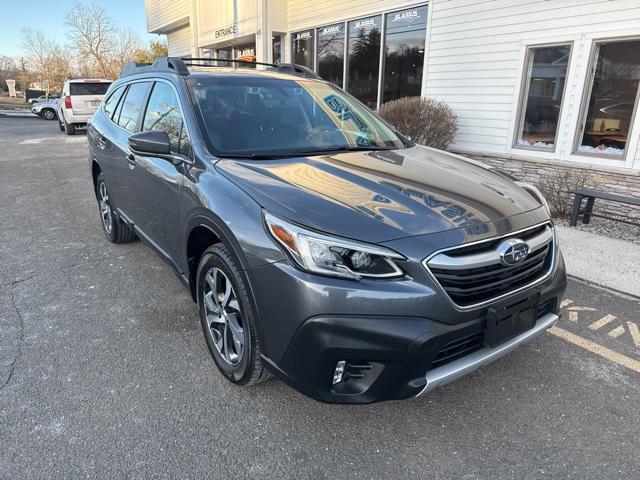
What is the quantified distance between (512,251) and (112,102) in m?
4.38

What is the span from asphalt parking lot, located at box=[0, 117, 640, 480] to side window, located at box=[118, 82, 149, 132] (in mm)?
1541

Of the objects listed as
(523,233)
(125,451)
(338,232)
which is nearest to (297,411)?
(125,451)

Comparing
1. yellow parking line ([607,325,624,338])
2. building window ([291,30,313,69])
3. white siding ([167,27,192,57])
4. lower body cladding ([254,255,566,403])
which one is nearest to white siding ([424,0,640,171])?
yellow parking line ([607,325,624,338])

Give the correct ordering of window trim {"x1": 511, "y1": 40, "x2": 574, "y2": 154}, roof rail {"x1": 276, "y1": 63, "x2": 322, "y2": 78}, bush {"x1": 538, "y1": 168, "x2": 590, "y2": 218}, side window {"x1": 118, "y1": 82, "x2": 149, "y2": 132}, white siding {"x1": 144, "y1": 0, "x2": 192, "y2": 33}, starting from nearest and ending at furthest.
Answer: side window {"x1": 118, "y1": 82, "x2": 149, "y2": 132} → roof rail {"x1": 276, "y1": 63, "x2": 322, "y2": 78} → bush {"x1": 538, "y1": 168, "x2": 590, "y2": 218} → window trim {"x1": 511, "y1": 40, "x2": 574, "y2": 154} → white siding {"x1": 144, "y1": 0, "x2": 192, "y2": 33}

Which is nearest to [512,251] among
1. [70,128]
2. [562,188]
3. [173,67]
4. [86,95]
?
[173,67]

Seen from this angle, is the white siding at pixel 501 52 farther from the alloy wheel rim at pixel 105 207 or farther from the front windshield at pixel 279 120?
the alloy wheel rim at pixel 105 207

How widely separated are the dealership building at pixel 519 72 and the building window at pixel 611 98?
0.05 feet

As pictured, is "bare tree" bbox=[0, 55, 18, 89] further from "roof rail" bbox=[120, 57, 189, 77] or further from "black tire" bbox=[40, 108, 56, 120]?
"roof rail" bbox=[120, 57, 189, 77]

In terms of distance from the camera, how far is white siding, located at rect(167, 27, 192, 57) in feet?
72.2

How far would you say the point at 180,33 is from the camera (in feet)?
75.0

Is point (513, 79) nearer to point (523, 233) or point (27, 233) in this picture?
point (523, 233)

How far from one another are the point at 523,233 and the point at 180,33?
2412 cm

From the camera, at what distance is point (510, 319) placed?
2.29 m

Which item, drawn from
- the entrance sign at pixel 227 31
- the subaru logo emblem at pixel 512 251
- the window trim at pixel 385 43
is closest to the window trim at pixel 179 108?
the subaru logo emblem at pixel 512 251
